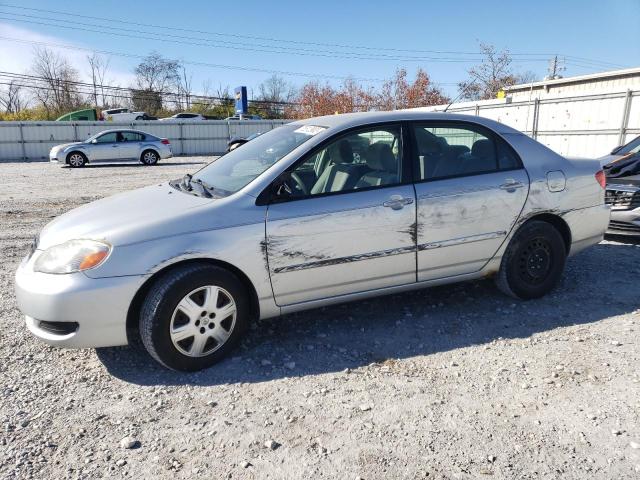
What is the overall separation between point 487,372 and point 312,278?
1.29 metres

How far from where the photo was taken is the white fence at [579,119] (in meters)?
11.5

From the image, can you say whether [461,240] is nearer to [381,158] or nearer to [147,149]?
[381,158]

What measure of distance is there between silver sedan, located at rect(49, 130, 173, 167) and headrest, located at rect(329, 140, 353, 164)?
1784 cm

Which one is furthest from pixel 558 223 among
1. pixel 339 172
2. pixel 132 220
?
pixel 132 220

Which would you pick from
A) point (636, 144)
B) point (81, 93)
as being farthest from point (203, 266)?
point (81, 93)

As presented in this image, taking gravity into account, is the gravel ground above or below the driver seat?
below

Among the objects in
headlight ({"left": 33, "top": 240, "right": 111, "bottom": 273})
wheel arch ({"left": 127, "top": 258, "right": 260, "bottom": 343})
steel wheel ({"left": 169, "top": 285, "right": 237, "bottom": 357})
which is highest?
headlight ({"left": 33, "top": 240, "right": 111, "bottom": 273})

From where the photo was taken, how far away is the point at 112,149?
19203 mm

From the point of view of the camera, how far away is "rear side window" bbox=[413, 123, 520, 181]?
12.2 feet

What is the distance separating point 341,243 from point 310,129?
38.5 inches

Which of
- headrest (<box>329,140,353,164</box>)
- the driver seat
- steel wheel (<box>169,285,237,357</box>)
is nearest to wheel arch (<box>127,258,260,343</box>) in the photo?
steel wheel (<box>169,285,237,357</box>)

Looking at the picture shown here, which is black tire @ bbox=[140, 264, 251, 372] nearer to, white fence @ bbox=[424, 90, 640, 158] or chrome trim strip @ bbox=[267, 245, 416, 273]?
chrome trim strip @ bbox=[267, 245, 416, 273]

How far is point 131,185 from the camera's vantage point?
1259 centimetres

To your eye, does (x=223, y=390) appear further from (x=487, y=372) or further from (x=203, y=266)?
(x=487, y=372)
